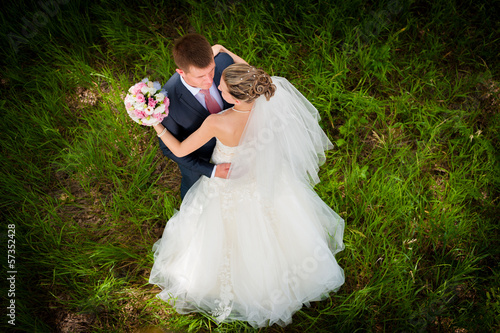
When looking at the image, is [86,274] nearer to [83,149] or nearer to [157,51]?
[83,149]

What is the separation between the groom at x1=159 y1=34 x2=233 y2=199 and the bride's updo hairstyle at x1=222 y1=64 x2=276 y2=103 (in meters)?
0.33

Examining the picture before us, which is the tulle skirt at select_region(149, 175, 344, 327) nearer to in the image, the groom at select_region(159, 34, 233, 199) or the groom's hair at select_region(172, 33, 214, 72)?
the groom at select_region(159, 34, 233, 199)

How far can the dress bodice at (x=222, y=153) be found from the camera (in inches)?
84.1

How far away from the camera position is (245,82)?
5.66 ft

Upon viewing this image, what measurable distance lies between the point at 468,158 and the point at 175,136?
295 cm

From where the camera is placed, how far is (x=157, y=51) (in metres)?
3.55

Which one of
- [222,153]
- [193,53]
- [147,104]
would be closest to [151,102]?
[147,104]

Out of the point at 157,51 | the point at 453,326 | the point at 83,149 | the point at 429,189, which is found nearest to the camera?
the point at 453,326

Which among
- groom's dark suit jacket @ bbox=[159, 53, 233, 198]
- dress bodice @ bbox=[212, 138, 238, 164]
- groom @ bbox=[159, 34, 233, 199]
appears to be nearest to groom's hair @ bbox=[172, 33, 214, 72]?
groom @ bbox=[159, 34, 233, 199]

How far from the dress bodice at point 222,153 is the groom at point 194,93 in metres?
0.05

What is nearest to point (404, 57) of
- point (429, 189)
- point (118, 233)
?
point (429, 189)

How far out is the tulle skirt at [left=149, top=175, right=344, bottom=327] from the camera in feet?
7.45

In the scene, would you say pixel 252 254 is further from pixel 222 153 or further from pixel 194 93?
pixel 194 93

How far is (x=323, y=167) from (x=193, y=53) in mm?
1797
